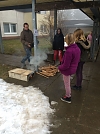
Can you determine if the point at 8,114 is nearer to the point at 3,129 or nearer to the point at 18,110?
the point at 18,110

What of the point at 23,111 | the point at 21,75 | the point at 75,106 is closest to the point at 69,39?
the point at 75,106

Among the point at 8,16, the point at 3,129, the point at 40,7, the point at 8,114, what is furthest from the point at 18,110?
the point at 8,16

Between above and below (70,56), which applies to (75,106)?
below

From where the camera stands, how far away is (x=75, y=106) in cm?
290

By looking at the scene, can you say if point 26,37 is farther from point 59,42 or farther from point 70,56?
point 70,56

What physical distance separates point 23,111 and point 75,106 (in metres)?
1.13

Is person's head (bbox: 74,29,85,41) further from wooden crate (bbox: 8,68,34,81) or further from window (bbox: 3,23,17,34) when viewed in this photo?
window (bbox: 3,23,17,34)

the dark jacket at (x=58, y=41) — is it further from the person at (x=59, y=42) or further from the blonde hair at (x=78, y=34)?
the blonde hair at (x=78, y=34)

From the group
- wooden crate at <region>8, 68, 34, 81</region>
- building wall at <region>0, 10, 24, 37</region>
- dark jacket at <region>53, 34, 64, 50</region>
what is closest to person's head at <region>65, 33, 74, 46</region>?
wooden crate at <region>8, 68, 34, 81</region>

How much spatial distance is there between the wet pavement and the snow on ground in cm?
19

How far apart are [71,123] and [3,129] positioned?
3.90ft

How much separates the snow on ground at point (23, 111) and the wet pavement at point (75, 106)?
191 millimetres

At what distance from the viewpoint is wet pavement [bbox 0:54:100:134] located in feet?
7.53

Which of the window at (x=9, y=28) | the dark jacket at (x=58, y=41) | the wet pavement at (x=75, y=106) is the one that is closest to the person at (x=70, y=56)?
the wet pavement at (x=75, y=106)
